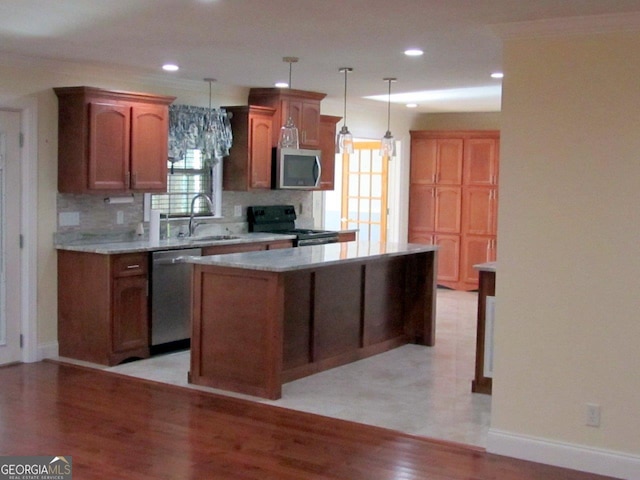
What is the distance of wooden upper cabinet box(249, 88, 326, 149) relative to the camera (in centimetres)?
782

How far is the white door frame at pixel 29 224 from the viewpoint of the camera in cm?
599

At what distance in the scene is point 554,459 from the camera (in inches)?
161

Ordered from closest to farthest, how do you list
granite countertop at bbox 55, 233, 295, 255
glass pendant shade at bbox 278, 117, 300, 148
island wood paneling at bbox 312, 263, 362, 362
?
glass pendant shade at bbox 278, 117, 300, 148 < island wood paneling at bbox 312, 263, 362, 362 < granite countertop at bbox 55, 233, 295, 255

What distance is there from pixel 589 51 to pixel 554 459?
208 cm

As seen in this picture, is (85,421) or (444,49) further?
(444,49)

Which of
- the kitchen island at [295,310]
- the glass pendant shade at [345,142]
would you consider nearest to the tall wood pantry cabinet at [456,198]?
the kitchen island at [295,310]

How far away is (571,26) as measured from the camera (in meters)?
3.92

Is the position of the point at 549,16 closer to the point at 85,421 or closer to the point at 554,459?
the point at 554,459

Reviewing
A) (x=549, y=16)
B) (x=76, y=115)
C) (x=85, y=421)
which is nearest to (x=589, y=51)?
(x=549, y=16)

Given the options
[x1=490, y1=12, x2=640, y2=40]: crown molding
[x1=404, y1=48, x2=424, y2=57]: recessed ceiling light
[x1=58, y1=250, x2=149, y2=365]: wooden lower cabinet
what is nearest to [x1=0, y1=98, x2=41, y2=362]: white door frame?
[x1=58, y1=250, x2=149, y2=365]: wooden lower cabinet

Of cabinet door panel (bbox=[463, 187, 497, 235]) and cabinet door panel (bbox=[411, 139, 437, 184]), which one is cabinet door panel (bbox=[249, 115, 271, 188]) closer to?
cabinet door panel (bbox=[411, 139, 437, 184])

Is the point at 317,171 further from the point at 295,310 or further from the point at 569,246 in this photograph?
the point at 569,246

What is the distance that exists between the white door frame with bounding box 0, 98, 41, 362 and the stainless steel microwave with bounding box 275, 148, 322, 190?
99.1 inches

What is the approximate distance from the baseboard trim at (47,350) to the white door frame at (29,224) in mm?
37
